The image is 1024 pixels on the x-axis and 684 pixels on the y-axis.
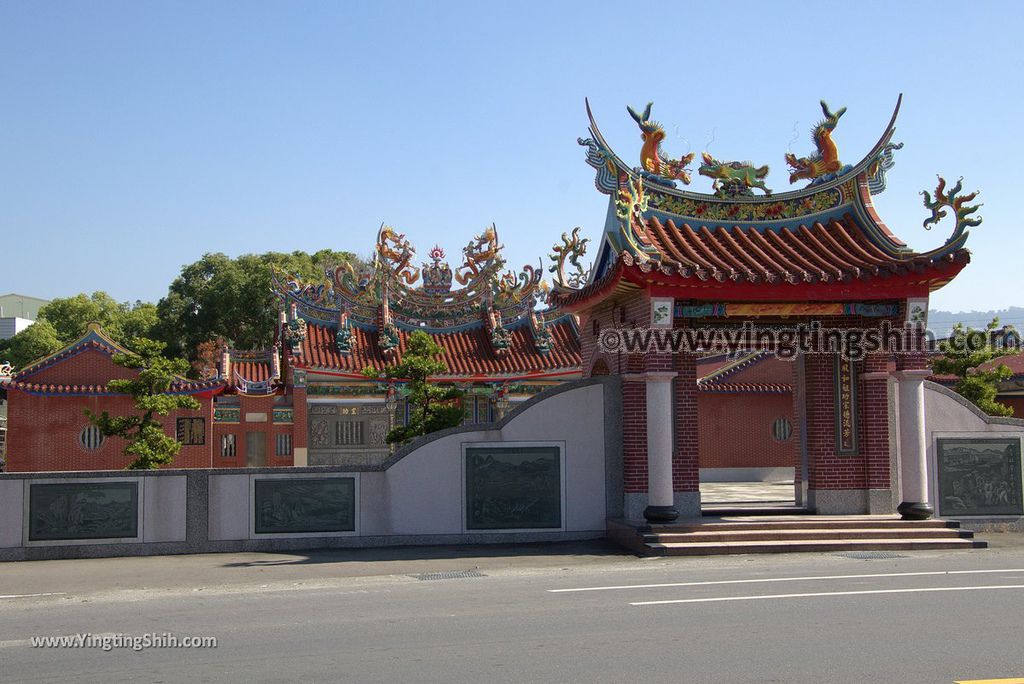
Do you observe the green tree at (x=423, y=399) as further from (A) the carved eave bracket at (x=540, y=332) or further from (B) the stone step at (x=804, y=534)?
(A) the carved eave bracket at (x=540, y=332)

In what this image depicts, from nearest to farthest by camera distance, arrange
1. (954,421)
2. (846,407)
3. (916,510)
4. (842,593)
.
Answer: (842,593), (916,510), (846,407), (954,421)

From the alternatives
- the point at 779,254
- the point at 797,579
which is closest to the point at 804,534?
the point at 797,579

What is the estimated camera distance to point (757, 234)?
1697 cm

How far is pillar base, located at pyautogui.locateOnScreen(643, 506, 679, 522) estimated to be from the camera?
586 inches

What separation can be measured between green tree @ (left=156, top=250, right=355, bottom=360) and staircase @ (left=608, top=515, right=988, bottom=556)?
3736 centimetres

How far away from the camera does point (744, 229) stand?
1709cm

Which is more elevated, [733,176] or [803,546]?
[733,176]

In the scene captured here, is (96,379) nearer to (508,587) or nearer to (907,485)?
(508,587)

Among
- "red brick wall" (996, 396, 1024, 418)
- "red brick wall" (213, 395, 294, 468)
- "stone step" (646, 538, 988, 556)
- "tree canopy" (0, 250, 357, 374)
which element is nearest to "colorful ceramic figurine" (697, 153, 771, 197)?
"stone step" (646, 538, 988, 556)

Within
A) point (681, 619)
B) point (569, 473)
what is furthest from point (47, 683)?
point (569, 473)

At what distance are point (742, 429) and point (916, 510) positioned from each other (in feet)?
54.0

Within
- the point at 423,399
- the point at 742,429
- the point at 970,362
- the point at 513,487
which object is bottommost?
the point at 513,487

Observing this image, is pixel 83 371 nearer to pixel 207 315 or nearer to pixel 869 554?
pixel 869 554

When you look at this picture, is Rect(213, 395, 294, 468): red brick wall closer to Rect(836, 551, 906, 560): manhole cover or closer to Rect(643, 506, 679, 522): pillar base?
Rect(643, 506, 679, 522): pillar base
